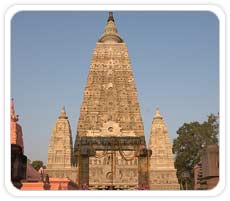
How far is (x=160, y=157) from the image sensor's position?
41719mm

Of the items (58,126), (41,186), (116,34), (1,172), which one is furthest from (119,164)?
(1,172)

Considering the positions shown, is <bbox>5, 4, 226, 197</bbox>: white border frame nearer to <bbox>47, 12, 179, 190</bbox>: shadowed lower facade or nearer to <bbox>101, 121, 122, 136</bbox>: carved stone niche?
<bbox>47, 12, 179, 190</bbox>: shadowed lower facade

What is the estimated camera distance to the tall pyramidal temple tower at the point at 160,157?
39.7m

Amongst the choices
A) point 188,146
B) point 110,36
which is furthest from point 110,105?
point 188,146

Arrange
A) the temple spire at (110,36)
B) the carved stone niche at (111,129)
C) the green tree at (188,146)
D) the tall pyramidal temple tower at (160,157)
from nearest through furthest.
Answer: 1. the green tree at (188,146)
2. the carved stone niche at (111,129)
3. the tall pyramidal temple tower at (160,157)
4. the temple spire at (110,36)

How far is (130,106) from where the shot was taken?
132 ft

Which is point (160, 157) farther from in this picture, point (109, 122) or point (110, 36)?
point (110, 36)

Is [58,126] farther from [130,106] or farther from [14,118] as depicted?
[14,118]

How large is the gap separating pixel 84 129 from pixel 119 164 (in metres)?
3.74

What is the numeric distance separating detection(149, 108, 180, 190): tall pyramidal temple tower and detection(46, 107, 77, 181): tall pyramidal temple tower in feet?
20.2

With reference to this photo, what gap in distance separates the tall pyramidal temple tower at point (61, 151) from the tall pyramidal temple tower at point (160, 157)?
6.16 m
